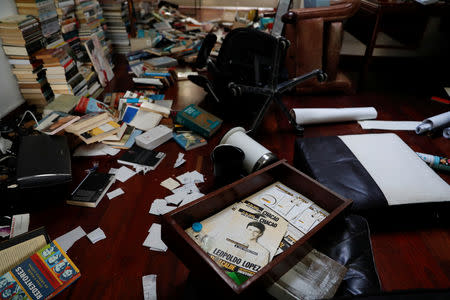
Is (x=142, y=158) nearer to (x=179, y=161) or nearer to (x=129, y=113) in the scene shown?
(x=179, y=161)

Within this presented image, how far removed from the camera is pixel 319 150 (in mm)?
1613

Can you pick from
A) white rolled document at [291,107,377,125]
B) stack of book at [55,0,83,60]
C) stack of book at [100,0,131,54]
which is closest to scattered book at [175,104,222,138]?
white rolled document at [291,107,377,125]

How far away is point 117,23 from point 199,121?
2245 mm

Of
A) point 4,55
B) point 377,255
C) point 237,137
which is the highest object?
point 4,55

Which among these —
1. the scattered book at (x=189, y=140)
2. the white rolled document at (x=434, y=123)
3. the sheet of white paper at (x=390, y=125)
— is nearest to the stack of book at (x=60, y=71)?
the scattered book at (x=189, y=140)

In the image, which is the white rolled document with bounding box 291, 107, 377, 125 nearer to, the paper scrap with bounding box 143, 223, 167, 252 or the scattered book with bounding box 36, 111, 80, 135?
the paper scrap with bounding box 143, 223, 167, 252

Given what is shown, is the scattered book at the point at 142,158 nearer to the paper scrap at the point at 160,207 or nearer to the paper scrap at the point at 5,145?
the paper scrap at the point at 160,207

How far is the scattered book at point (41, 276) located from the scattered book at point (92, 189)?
37 cm

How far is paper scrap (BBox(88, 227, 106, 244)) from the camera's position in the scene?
139cm

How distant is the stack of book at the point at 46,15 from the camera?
2.24 meters

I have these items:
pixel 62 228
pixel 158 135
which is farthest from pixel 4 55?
pixel 62 228

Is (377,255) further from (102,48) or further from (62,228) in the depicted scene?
(102,48)

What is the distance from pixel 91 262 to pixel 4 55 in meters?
1.84

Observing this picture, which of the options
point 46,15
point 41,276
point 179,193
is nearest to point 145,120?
point 179,193
